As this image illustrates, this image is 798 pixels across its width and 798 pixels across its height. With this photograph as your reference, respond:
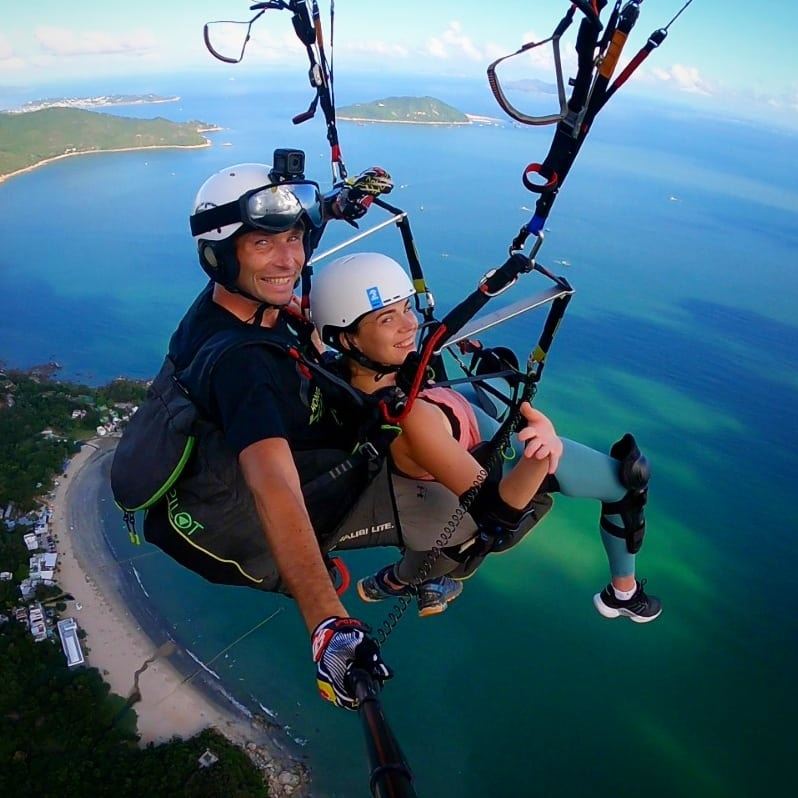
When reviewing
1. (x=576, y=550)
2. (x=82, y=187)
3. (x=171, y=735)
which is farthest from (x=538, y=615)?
(x=82, y=187)

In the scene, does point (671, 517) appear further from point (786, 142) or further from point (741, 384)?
point (786, 142)

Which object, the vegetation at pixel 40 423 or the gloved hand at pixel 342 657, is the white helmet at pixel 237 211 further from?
the vegetation at pixel 40 423

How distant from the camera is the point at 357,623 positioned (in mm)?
1072

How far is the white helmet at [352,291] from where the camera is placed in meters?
2.04

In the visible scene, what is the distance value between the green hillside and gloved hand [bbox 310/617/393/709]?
55946mm

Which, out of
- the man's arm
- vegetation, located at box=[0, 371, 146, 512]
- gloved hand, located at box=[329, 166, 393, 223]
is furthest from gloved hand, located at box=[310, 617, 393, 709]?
vegetation, located at box=[0, 371, 146, 512]

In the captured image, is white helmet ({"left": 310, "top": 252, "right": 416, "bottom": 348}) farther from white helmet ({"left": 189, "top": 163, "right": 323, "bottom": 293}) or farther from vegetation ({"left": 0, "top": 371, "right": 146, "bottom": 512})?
vegetation ({"left": 0, "top": 371, "right": 146, "bottom": 512})

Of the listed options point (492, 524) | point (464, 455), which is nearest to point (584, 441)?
point (492, 524)

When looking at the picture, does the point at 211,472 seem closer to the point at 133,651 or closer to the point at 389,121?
the point at 133,651

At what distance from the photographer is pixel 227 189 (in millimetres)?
1913

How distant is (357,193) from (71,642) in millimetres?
12114

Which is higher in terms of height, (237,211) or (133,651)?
(237,211)

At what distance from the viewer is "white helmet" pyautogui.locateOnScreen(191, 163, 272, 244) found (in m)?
1.88

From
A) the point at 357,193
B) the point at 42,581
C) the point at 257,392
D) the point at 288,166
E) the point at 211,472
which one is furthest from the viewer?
the point at 42,581
